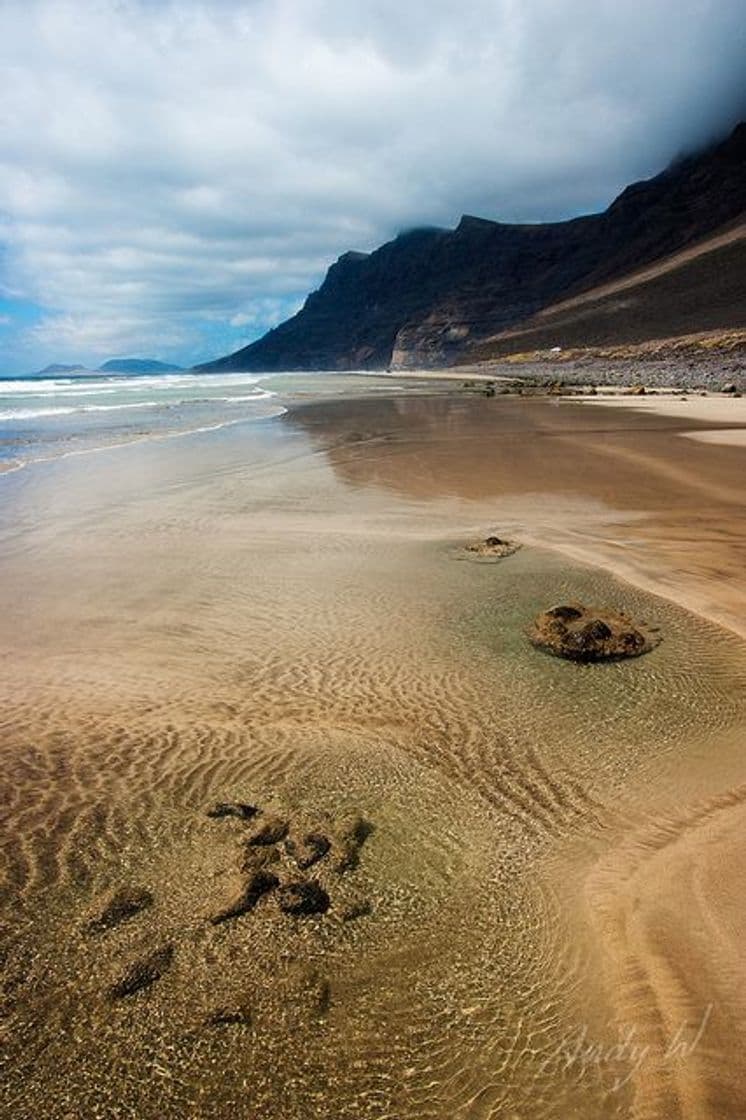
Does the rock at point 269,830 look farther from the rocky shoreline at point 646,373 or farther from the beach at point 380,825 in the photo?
the rocky shoreline at point 646,373

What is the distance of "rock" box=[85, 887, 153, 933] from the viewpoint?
12.1ft

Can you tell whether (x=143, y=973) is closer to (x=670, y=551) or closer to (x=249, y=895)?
(x=249, y=895)

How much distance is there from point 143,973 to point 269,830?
123cm

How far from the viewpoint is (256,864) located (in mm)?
4156

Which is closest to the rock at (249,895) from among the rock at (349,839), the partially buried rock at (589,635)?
the rock at (349,839)

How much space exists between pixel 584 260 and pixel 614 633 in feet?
687

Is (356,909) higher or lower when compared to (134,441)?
lower

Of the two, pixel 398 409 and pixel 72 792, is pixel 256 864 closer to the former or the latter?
pixel 72 792

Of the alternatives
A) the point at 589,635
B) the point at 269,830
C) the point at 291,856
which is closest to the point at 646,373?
the point at 589,635

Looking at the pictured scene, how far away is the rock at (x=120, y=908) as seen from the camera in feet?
12.1

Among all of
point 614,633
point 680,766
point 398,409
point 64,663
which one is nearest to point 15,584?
point 64,663

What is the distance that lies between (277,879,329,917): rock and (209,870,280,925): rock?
97 mm

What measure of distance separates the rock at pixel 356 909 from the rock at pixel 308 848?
413mm

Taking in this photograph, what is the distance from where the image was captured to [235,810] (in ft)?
15.5
